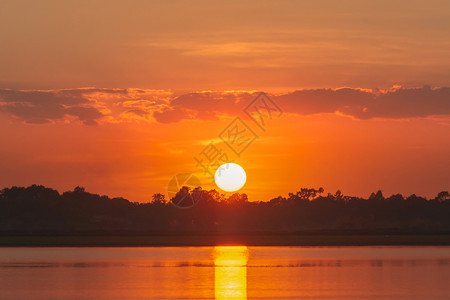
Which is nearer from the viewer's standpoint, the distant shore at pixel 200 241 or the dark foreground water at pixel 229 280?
the dark foreground water at pixel 229 280

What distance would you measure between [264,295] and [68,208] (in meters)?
144

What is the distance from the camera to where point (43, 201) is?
188 metres

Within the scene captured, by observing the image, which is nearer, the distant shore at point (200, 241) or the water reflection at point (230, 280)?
the water reflection at point (230, 280)

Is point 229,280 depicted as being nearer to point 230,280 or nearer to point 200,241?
point 230,280

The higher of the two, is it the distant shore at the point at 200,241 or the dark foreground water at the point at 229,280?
the distant shore at the point at 200,241

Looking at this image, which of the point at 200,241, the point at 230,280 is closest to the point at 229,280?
the point at 230,280

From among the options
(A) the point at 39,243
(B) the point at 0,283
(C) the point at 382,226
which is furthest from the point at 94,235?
(B) the point at 0,283

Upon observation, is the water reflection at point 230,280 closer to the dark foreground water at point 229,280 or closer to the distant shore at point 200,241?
the dark foreground water at point 229,280

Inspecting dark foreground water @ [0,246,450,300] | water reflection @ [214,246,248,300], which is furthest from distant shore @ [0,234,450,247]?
water reflection @ [214,246,248,300]

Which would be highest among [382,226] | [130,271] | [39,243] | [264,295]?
[382,226]

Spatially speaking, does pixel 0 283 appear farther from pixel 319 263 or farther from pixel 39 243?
pixel 39 243

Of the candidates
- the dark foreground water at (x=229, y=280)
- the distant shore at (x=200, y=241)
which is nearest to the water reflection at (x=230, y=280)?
the dark foreground water at (x=229, y=280)

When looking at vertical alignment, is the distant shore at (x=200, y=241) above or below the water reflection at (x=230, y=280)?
above

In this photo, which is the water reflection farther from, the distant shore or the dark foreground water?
the distant shore
